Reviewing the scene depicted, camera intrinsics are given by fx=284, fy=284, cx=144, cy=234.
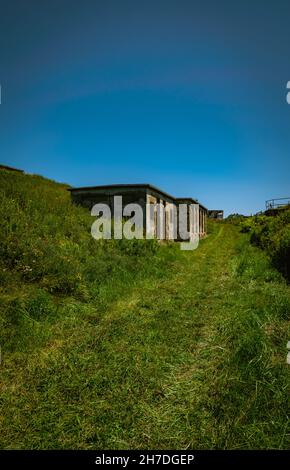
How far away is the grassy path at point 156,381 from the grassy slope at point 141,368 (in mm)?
12

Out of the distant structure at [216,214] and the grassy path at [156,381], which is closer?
the grassy path at [156,381]

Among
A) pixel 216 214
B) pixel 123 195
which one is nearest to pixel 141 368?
pixel 123 195

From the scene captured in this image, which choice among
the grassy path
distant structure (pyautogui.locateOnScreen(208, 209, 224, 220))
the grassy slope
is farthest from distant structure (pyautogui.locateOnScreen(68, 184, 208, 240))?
distant structure (pyautogui.locateOnScreen(208, 209, 224, 220))

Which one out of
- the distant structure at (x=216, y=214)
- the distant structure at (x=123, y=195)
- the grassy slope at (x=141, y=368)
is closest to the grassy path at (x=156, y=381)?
the grassy slope at (x=141, y=368)

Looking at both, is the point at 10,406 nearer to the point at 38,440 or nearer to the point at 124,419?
the point at 38,440

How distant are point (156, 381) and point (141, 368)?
34cm

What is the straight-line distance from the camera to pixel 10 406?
3.09m

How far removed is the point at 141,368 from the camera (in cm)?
378

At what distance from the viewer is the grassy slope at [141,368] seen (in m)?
2.71

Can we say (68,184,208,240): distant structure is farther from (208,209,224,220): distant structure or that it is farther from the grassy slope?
(208,209,224,220): distant structure

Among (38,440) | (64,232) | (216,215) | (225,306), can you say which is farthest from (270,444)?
(216,215)

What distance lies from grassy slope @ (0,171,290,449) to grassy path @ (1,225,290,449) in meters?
0.01

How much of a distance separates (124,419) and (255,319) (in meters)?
2.96

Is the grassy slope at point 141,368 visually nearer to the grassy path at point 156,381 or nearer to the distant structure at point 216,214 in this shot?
the grassy path at point 156,381
